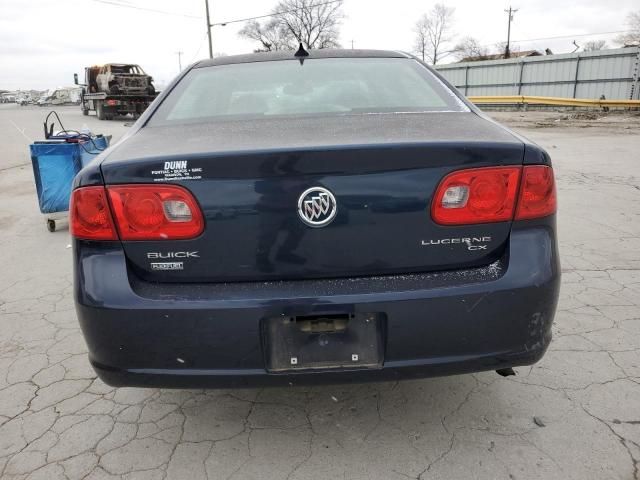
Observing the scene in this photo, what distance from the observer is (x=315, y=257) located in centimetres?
169

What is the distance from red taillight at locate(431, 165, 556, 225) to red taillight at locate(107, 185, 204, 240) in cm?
79

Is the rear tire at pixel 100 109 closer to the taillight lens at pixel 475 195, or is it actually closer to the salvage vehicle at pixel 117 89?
the salvage vehicle at pixel 117 89

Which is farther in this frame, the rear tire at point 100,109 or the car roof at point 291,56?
the rear tire at point 100,109

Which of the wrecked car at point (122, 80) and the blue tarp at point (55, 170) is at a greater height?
the wrecked car at point (122, 80)

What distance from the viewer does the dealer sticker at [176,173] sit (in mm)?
1655

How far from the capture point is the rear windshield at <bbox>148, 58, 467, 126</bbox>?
235cm

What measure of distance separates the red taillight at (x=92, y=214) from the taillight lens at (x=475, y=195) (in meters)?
1.07

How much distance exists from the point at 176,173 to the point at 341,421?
→ 1266 mm

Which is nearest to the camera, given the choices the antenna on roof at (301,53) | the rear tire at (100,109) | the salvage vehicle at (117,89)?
the antenna on roof at (301,53)

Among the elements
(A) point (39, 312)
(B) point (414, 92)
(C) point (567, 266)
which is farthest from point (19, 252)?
(C) point (567, 266)

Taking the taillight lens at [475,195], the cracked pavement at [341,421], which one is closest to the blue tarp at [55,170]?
the cracked pavement at [341,421]

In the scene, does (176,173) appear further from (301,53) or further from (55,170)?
(55,170)

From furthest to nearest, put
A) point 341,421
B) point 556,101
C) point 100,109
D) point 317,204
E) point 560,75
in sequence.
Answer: point 560,75
point 556,101
point 100,109
point 341,421
point 317,204

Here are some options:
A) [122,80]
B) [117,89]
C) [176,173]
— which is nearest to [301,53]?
[176,173]
